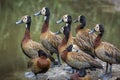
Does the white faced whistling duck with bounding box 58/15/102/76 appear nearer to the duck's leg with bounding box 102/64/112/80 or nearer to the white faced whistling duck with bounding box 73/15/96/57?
the duck's leg with bounding box 102/64/112/80

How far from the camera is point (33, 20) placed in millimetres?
20812

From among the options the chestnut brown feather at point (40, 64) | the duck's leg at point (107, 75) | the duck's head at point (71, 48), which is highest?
the duck's head at point (71, 48)

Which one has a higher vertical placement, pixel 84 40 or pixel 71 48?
pixel 84 40

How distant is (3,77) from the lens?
39.7ft

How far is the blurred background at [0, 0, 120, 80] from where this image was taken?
13448 mm

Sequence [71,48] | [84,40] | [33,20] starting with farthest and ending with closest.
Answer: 1. [33,20]
2. [84,40]
3. [71,48]

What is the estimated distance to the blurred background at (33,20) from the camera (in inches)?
529

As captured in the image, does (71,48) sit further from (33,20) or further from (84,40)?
(33,20)

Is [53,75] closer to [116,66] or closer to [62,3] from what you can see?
[116,66]

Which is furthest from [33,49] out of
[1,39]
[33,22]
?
[33,22]

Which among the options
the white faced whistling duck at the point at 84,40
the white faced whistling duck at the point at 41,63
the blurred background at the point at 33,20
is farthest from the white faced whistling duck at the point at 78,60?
the blurred background at the point at 33,20

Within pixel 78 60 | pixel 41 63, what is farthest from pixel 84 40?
pixel 41 63

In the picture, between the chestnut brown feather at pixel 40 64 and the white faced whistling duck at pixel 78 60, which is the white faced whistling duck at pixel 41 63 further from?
the white faced whistling duck at pixel 78 60

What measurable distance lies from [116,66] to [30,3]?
1392cm
